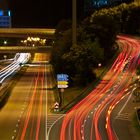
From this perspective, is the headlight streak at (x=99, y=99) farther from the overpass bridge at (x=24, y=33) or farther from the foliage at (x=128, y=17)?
the overpass bridge at (x=24, y=33)

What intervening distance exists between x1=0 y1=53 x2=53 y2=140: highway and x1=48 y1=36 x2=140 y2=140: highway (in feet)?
6.32

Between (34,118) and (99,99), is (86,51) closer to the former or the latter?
(99,99)

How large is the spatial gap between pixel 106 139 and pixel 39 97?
117ft

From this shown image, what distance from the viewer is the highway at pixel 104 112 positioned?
49.1 meters

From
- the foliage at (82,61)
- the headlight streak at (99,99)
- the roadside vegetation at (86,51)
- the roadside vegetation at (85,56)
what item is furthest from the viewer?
the roadside vegetation at (86,51)

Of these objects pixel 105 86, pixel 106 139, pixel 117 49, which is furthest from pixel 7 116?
pixel 117 49

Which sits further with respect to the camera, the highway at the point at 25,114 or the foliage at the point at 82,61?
the foliage at the point at 82,61

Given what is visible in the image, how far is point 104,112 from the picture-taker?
6359cm

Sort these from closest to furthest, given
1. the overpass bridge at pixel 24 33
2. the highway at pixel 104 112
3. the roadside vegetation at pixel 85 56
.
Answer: the highway at pixel 104 112 < the roadside vegetation at pixel 85 56 < the overpass bridge at pixel 24 33

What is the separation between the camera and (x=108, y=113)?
6278cm

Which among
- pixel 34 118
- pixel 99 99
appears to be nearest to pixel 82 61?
pixel 99 99

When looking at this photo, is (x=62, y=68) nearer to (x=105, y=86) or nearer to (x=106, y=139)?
(x=105, y=86)

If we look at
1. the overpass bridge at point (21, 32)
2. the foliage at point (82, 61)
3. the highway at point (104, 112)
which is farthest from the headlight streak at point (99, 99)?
the overpass bridge at point (21, 32)

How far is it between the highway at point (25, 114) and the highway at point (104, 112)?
1.93 meters
